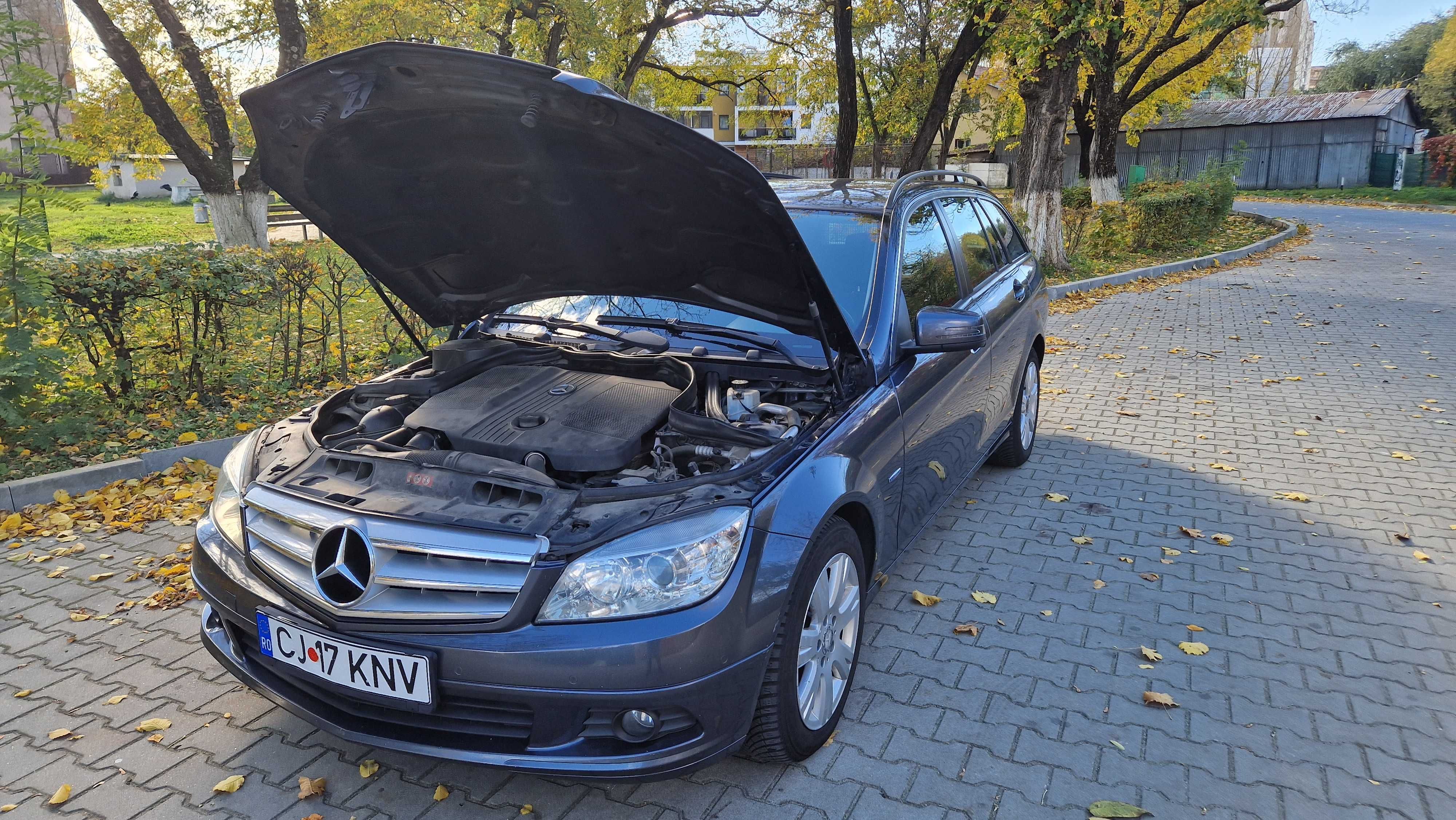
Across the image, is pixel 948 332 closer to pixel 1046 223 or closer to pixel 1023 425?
pixel 1023 425

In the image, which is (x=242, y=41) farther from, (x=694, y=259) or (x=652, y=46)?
(x=694, y=259)

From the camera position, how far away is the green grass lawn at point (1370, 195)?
99.7ft

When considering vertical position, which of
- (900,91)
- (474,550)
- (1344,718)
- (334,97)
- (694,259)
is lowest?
(1344,718)

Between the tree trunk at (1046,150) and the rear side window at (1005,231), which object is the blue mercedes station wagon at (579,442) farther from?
the tree trunk at (1046,150)

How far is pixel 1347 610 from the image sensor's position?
12.6 feet

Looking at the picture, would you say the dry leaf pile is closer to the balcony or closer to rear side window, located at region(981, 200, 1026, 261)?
rear side window, located at region(981, 200, 1026, 261)

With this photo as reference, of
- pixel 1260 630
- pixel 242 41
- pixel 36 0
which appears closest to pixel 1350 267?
pixel 1260 630

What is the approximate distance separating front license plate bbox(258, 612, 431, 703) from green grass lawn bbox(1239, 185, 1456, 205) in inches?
1438

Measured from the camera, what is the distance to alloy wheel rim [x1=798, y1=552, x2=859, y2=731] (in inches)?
108

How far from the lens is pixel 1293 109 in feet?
133

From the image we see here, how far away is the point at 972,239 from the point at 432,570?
3564 millimetres

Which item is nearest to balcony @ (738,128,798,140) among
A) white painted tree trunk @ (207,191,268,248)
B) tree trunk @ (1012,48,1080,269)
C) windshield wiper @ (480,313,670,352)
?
tree trunk @ (1012,48,1080,269)

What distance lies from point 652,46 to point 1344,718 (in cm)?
2148

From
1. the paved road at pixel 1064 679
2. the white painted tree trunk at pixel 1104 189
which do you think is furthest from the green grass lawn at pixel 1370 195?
the paved road at pixel 1064 679
